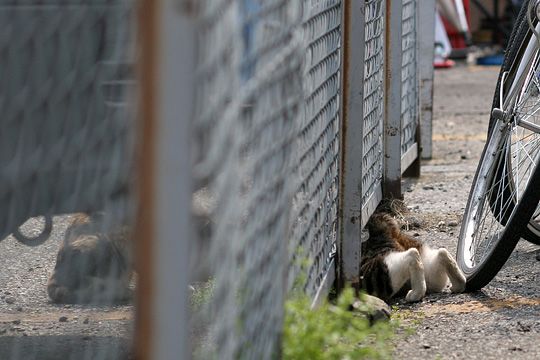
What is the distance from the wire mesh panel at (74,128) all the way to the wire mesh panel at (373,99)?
7.68ft

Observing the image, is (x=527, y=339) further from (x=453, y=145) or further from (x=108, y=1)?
(x=453, y=145)

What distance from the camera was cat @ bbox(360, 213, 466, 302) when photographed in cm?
421

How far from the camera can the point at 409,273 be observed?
423 centimetres

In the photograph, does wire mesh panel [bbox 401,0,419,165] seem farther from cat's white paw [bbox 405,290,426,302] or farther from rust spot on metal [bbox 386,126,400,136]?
cat's white paw [bbox 405,290,426,302]

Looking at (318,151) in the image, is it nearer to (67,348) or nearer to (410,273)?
(410,273)

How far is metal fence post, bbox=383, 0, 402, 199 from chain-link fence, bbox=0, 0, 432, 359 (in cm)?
254

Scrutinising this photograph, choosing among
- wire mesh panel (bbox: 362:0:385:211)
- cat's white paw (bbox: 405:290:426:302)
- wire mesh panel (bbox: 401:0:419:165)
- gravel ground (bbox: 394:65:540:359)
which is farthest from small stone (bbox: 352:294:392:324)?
wire mesh panel (bbox: 401:0:419:165)

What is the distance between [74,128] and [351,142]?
182 centimetres

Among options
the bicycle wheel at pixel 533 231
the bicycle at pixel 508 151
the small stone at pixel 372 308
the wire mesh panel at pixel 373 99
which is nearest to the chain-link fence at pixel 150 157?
the small stone at pixel 372 308

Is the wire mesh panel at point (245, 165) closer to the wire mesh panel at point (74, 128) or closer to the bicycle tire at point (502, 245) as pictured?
the wire mesh panel at point (74, 128)

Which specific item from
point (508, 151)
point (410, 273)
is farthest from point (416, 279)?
point (508, 151)

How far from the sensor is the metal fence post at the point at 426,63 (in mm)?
7223

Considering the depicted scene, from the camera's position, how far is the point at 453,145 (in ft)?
27.6

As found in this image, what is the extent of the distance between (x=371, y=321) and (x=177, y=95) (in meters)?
2.18
